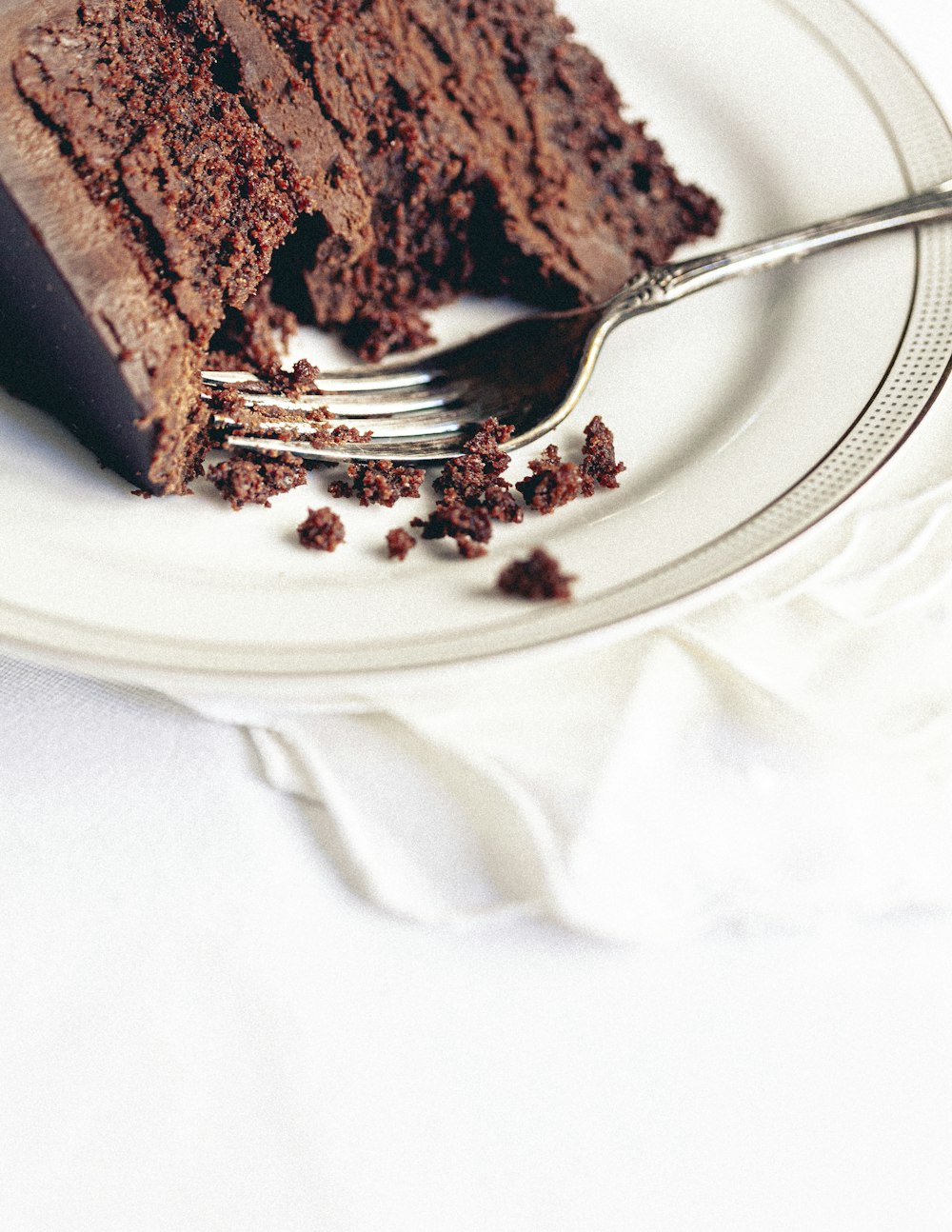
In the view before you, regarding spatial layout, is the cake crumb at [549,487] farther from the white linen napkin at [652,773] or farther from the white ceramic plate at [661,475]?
the white linen napkin at [652,773]

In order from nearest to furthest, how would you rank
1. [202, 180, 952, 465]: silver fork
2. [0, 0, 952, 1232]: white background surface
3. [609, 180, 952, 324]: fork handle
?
[0, 0, 952, 1232]: white background surface → [202, 180, 952, 465]: silver fork → [609, 180, 952, 324]: fork handle

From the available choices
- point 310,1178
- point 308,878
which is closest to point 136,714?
point 308,878

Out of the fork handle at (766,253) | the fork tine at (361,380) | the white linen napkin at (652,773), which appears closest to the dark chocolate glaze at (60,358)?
the fork tine at (361,380)

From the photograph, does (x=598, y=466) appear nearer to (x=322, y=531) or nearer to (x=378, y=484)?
(x=378, y=484)

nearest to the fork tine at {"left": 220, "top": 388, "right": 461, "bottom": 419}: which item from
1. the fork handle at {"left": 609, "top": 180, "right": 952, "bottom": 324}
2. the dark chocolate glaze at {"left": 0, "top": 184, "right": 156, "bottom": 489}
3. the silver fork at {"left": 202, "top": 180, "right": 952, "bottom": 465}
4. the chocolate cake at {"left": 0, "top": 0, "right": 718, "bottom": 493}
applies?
the silver fork at {"left": 202, "top": 180, "right": 952, "bottom": 465}

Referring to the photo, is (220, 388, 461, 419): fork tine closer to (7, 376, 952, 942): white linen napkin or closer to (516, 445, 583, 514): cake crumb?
(516, 445, 583, 514): cake crumb

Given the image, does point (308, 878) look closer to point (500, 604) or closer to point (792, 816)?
point (500, 604)

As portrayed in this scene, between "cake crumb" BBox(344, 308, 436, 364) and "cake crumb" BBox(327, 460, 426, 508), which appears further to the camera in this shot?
"cake crumb" BBox(344, 308, 436, 364)
